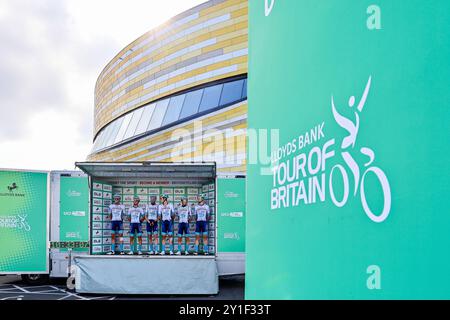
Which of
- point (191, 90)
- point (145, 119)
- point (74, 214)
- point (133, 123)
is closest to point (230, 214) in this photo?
point (74, 214)

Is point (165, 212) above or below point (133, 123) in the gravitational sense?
below

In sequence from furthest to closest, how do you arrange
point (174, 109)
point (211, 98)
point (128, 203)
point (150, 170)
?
point (174, 109)
point (211, 98)
point (128, 203)
point (150, 170)

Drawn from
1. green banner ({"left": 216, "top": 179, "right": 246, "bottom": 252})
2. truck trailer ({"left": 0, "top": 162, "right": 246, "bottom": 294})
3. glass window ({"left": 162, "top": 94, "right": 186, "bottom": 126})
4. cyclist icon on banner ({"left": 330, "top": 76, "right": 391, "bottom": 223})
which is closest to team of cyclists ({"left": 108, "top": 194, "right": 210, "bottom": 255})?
truck trailer ({"left": 0, "top": 162, "right": 246, "bottom": 294})

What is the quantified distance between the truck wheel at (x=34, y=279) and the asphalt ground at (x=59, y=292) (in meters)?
0.14

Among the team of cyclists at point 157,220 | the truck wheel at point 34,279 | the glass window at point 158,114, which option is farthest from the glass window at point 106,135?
the truck wheel at point 34,279

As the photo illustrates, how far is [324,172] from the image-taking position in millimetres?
2094

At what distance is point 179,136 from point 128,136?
5384 mm

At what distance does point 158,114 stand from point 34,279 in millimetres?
13244

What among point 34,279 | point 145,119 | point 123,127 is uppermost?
point 145,119

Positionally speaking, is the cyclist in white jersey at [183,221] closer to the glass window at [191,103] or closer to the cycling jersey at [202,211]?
the cycling jersey at [202,211]

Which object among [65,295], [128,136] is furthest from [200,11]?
[65,295]

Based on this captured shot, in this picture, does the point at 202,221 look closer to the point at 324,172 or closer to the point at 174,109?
the point at 324,172

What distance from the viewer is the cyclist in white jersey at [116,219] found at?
1244 cm

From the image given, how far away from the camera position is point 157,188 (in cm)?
1297
